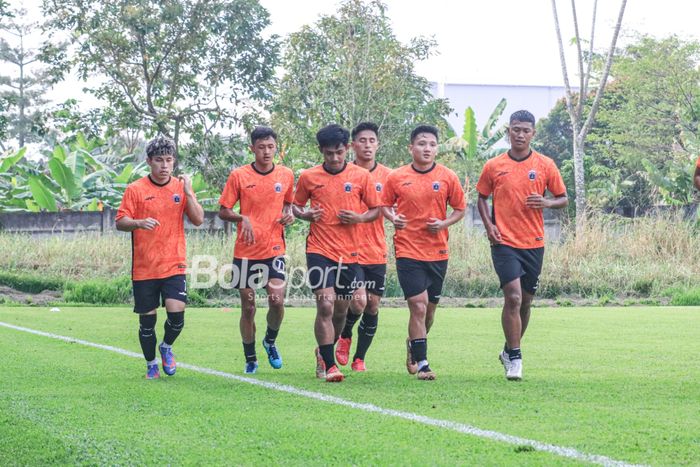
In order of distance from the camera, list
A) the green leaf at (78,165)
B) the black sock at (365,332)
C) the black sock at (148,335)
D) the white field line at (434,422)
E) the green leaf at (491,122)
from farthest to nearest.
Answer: the green leaf at (491,122) → the green leaf at (78,165) → the black sock at (365,332) → the black sock at (148,335) → the white field line at (434,422)

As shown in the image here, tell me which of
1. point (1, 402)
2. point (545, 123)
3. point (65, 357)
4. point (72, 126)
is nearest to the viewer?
point (1, 402)

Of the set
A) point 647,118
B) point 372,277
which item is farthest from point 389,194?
point 647,118

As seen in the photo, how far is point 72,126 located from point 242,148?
4.54 m

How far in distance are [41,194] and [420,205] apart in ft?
75.7

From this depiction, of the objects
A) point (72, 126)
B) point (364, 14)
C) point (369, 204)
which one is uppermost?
point (364, 14)

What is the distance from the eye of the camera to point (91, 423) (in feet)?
24.8

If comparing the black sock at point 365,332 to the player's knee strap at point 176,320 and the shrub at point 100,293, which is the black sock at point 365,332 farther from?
the shrub at point 100,293

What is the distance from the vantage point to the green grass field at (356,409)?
21.1ft

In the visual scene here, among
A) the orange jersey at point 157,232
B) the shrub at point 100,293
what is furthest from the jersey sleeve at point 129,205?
the shrub at point 100,293

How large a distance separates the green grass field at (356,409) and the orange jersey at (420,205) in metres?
1.12

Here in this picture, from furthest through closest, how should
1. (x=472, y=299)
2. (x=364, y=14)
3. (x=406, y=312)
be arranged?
(x=364, y=14), (x=472, y=299), (x=406, y=312)

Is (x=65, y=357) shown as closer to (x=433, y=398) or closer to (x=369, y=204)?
(x=369, y=204)

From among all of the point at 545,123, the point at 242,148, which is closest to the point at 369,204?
the point at 242,148

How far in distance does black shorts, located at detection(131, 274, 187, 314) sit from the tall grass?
13.9m
